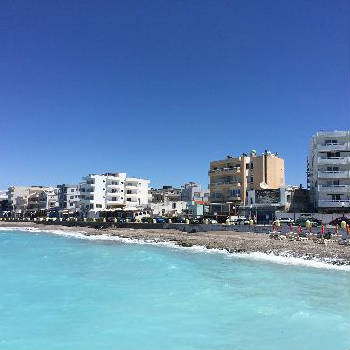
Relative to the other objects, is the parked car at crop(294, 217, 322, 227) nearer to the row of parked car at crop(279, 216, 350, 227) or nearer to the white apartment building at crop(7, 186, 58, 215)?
the row of parked car at crop(279, 216, 350, 227)

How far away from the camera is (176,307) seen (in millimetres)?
21953

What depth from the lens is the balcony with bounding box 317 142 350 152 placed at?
70875 millimetres

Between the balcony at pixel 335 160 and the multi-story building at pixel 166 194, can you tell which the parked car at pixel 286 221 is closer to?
the balcony at pixel 335 160

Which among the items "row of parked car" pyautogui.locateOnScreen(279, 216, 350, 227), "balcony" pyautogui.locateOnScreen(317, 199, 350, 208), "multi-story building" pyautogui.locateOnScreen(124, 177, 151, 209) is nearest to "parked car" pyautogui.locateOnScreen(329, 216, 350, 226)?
"row of parked car" pyautogui.locateOnScreen(279, 216, 350, 227)

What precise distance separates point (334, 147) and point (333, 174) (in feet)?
14.9

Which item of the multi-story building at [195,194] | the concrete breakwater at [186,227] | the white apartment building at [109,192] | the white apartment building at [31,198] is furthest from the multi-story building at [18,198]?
the multi-story building at [195,194]

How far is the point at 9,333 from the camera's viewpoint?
18297 millimetres

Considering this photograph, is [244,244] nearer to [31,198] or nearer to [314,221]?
[314,221]

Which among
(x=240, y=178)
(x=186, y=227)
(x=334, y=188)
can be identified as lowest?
(x=186, y=227)

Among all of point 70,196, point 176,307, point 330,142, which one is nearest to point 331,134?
point 330,142

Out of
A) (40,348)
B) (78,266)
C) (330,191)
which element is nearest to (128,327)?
(40,348)

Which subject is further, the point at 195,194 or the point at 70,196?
the point at 70,196

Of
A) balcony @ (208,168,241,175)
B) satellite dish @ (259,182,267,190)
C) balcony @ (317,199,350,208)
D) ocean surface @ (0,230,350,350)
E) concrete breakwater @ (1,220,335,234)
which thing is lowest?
ocean surface @ (0,230,350,350)

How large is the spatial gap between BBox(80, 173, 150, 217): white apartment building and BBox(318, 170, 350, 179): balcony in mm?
57503
